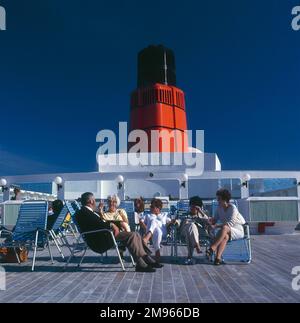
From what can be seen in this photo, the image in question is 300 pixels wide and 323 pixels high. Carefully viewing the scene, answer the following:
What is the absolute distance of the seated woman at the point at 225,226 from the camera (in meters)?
5.00

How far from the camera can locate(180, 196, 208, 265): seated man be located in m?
5.21

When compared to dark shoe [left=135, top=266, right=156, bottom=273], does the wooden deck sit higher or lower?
lower

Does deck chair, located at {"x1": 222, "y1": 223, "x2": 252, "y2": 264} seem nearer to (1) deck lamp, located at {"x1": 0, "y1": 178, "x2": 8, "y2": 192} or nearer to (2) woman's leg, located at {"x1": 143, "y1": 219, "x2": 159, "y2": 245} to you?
(2) woman's leg, located at {"x1": 143, "y1": 219, "x2": 159, "y2": 245}

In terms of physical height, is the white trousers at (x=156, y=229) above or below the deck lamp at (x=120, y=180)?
below

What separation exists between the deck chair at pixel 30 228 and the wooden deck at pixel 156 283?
0.97ft

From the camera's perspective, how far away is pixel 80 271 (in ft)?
15.0

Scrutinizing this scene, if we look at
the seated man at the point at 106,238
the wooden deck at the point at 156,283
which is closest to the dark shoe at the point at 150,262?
Answer: the seated man at the point at 106,238

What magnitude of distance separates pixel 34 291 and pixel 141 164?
19.7 metres

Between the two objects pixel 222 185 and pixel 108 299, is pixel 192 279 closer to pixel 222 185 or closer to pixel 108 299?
pixel 108 299

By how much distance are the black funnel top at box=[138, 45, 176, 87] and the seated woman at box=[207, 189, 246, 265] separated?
27487mm

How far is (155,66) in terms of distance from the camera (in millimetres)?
32250

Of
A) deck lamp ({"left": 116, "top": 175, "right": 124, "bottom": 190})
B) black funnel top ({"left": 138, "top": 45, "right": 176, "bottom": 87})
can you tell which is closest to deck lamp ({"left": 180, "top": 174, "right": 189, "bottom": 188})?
deck lamp ({"left": 116, "top": 175, "right": 124, "bottom": 190})

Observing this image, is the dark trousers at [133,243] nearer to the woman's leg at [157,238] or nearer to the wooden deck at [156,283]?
the wooden deck at [156,283]

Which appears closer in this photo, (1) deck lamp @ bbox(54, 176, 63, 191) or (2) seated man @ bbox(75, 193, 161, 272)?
(2) seated man @ bbox(75, 193, 161, 272)
